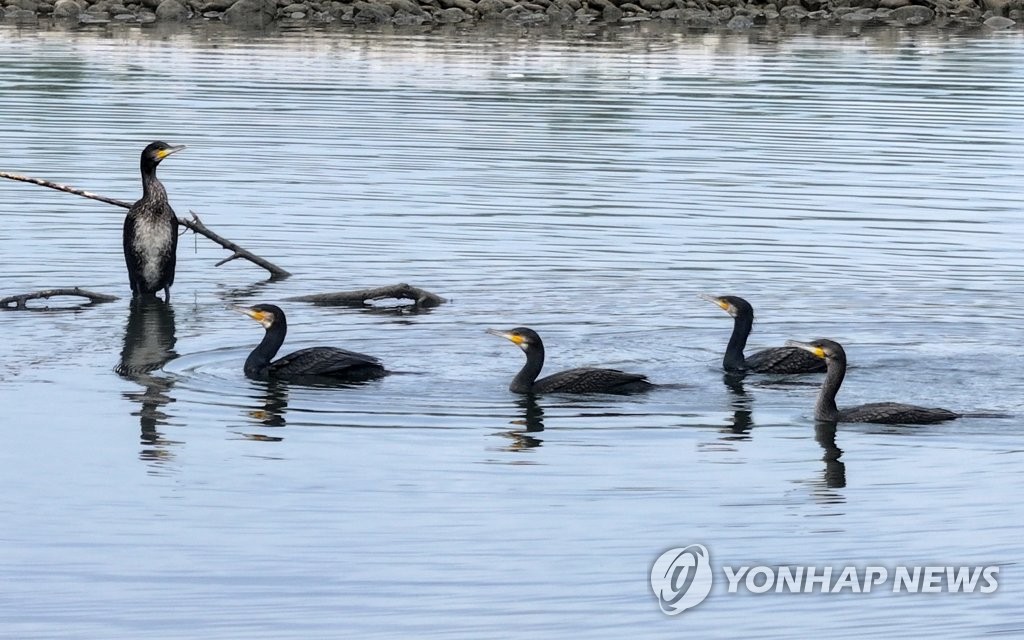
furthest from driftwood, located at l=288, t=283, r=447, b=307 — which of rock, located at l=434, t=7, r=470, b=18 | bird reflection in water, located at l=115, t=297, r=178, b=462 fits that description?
rock, located at l=434, t=7, r=470, b=18

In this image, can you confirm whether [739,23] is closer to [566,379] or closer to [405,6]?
[405,6]

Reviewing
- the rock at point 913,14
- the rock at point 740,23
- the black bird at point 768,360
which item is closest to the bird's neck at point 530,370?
the black bird at point 768,360

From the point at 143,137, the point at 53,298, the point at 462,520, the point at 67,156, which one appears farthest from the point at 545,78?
the point at 462,520

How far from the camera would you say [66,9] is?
5353 cm

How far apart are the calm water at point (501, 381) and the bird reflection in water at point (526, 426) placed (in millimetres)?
31

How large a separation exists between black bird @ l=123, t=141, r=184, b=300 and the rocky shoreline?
34681 millimetres

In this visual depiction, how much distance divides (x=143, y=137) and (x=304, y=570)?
19938 mm

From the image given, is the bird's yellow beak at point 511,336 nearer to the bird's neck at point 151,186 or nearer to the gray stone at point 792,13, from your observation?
the bird's neck at point 151,186

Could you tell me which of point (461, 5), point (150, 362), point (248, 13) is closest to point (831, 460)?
point (150, 362)

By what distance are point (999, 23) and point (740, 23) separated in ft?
26.4

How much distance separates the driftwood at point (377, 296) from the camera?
16.9m

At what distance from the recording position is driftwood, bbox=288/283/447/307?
1690 centimetres

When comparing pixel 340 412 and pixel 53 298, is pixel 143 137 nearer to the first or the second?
pixel 53 298

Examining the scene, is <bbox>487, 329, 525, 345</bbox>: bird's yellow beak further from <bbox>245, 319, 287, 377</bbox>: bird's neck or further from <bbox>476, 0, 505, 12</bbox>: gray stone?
<bbox>476, 0, 505, 12</bbox>: gray stone
